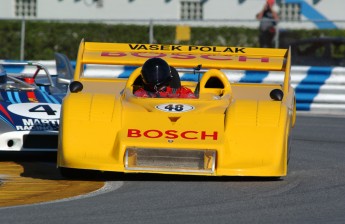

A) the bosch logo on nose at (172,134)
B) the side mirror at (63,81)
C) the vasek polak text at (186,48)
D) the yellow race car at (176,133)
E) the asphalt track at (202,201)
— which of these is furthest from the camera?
the side mirror at (63,81)

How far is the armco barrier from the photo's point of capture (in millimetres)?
19109

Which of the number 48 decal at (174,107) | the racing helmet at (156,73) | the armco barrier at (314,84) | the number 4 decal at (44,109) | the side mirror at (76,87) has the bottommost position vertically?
the armco barrier at (314,84)

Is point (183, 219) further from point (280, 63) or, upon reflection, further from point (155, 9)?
point (155, 9)

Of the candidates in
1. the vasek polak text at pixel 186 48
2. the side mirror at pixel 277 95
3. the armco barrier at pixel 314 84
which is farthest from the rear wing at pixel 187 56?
the armco barrier at pixel 314 84

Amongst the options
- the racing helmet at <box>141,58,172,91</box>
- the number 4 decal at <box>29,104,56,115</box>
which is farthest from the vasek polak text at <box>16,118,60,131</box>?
the racing helmet at <box>141,58,172,91</box>

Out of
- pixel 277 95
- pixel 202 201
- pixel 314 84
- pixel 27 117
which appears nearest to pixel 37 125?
pixel 27 117

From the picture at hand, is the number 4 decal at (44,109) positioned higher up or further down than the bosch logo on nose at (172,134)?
further down

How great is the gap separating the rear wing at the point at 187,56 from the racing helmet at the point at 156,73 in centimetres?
55

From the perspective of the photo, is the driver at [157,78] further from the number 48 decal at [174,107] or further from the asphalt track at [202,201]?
the asphalt track at [202,201]

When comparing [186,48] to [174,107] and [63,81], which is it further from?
[63,81]

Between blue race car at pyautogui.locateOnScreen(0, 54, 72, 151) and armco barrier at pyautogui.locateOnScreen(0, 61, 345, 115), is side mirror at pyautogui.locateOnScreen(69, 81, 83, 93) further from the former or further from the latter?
armco barrier at pyautogui.locateOnScreen(0, 61, 345, 115)

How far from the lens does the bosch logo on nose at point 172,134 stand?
30.8 feet

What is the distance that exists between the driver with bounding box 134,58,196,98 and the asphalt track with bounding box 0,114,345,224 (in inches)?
35.4

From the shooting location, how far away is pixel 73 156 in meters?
9.37
